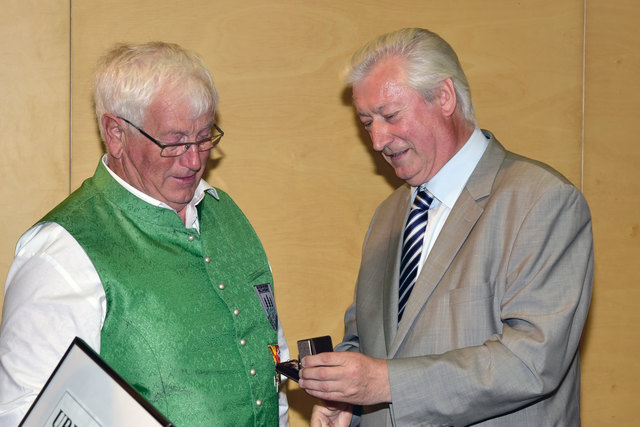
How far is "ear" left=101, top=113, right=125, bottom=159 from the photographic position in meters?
1.77

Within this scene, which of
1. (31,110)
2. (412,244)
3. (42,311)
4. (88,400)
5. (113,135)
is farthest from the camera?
(31,110)

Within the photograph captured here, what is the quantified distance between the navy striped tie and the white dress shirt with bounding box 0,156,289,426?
705 mm

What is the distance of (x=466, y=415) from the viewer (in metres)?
1.61

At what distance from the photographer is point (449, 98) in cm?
190

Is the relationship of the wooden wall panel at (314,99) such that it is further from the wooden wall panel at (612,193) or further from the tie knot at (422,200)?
the tie knot at (422,200)

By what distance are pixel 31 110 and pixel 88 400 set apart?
154cm

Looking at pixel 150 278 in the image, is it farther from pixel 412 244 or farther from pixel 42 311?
pixel 412 244

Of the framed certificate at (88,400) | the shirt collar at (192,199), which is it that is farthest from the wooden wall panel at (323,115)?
the framed certificate at (88,400)

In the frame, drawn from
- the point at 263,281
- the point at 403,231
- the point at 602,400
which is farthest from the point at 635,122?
the point at 263,281

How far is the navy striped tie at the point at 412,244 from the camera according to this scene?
1.85 m

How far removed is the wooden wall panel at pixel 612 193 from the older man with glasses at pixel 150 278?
4.75ft

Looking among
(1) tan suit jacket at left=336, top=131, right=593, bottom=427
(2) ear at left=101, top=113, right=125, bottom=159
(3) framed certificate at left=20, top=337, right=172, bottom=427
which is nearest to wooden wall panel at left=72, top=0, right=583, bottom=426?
(2) ear at left=101, top=113, right=125, bottom=159

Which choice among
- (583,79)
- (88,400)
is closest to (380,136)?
(88,400)

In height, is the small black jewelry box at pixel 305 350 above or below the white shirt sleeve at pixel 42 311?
below
